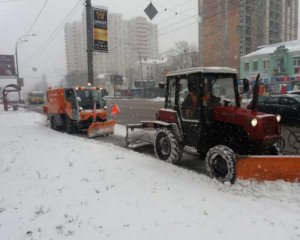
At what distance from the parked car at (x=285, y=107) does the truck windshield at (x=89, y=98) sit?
324 inches

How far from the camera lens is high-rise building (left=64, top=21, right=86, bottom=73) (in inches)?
2343

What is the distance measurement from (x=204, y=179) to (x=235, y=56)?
67.4 meters

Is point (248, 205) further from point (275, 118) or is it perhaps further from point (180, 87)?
point (180, 87)

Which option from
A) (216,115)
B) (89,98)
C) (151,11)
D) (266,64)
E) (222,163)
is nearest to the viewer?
(222,163)

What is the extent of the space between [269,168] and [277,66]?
140ft

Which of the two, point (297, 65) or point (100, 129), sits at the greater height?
point (297, 65)

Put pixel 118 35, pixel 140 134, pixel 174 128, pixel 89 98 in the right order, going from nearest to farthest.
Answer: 1. pixel 174 128
2. pixel 140 134
3. pixel 89 98
4. pixel 118 35

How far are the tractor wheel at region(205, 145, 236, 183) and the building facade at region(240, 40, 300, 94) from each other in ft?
117

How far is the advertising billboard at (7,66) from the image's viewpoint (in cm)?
5206

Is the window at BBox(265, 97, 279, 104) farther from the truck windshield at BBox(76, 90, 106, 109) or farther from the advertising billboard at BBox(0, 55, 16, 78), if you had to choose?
the advertising billboard at BBox(0, 55, 16, 78)

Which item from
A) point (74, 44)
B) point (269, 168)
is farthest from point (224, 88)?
point (74, 44)

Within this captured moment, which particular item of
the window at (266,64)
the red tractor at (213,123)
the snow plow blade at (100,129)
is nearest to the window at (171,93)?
the red tractor at (213,123)

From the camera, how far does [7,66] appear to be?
5241 cm

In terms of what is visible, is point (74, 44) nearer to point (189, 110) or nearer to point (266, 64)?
point (266, 64)
